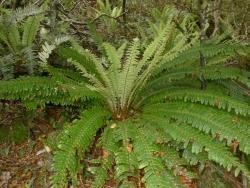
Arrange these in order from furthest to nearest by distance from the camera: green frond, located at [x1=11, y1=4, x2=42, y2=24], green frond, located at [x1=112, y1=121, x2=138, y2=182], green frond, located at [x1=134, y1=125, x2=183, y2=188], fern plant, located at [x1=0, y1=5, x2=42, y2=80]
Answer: green frond, located at [x1=11, y1=4, x2=42, y2=24]
fern plant, located at [x1=0, y1=5, x2=42, y2=80]
green frond, located at [x1=112, y1=121, x2=138, y2=182]
green frond, located at [x1=134, y1=125, x2=183, y2=188]

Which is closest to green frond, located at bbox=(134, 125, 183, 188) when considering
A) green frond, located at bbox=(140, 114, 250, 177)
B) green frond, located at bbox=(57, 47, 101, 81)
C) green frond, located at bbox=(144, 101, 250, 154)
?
green frond, located at bbox=(140, 114, 250, 177)

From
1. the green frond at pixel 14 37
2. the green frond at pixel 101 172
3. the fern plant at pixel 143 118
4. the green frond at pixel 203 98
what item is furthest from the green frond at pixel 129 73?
the green frond at pixel 14 37

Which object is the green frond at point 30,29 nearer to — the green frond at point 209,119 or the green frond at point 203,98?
the green frond at point 203,98

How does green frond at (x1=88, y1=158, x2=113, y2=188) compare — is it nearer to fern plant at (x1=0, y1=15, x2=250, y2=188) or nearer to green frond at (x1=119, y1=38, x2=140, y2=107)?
fern plant at (x1=0, y1=15, x2=250, y2=188)

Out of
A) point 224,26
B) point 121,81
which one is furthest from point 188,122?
point 224,26

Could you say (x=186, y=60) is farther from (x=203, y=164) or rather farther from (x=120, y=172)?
(x=120, y=172)

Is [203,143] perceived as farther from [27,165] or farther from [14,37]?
[14,37]

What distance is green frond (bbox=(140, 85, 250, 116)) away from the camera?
2863 mm

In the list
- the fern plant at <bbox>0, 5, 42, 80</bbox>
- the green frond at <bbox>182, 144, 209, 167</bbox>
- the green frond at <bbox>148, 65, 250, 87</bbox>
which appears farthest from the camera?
the fern plant at <bbox>0, 5, 42, 80</bbox>

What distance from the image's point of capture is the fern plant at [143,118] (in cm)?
266

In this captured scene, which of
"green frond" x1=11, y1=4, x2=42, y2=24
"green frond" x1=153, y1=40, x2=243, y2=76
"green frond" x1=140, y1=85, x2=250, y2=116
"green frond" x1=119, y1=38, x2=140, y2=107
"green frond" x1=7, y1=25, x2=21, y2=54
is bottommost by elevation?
"green frond" x1=140, y1=85, x2=250, y2=116

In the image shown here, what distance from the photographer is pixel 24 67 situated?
3.53m

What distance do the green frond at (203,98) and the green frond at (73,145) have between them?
532 millimetres

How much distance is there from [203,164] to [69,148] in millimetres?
1041
